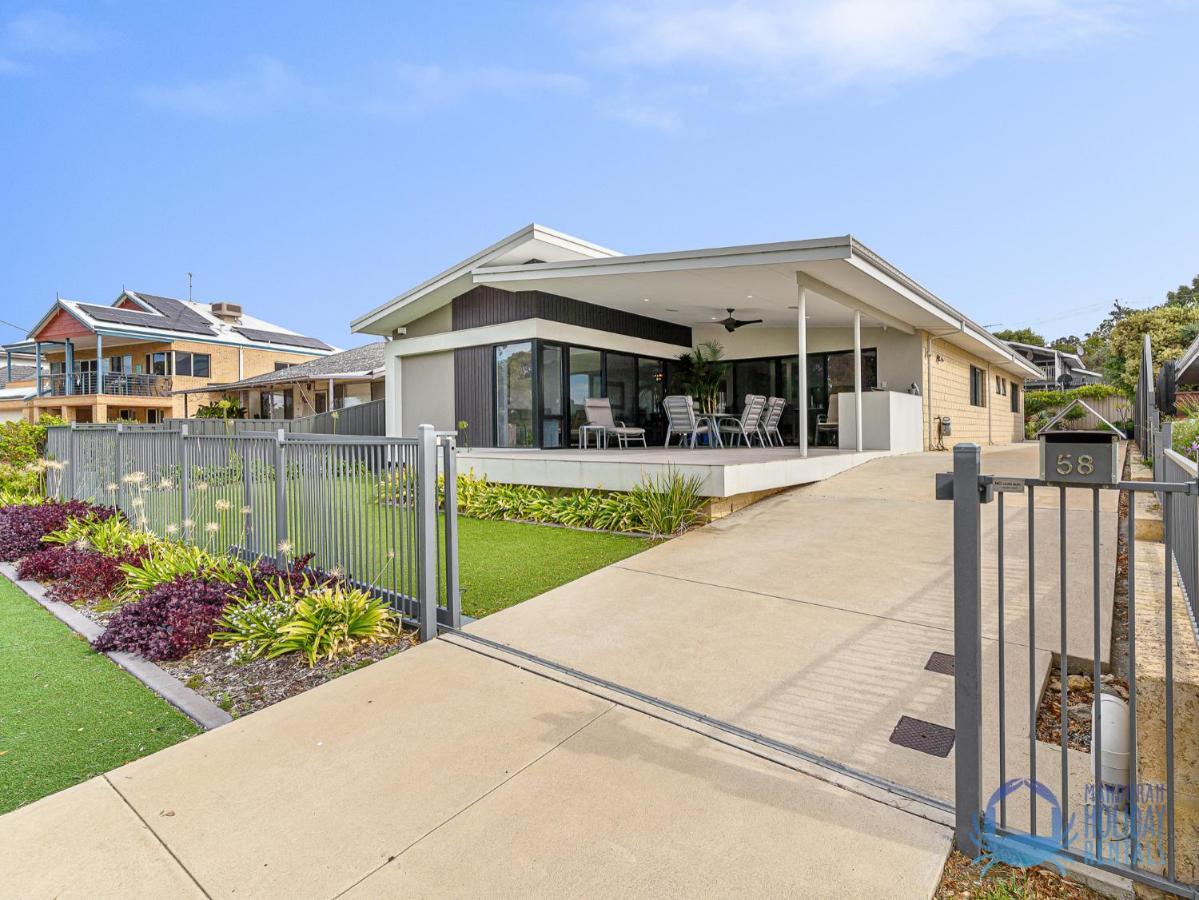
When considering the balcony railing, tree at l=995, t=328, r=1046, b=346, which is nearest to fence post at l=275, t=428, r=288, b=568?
the balcony railing

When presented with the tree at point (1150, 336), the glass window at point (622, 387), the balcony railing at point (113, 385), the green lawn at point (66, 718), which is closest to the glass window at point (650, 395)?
the glass window at point (622, 387)

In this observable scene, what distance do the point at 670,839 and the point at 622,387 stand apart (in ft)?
35.9

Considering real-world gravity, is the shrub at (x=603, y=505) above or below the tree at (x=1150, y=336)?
below

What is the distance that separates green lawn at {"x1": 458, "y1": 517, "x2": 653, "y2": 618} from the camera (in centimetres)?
496

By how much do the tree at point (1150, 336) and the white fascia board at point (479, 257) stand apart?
23.2m

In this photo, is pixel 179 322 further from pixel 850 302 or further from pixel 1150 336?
pixel 1150 336

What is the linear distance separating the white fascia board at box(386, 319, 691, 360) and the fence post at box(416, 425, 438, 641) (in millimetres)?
7186

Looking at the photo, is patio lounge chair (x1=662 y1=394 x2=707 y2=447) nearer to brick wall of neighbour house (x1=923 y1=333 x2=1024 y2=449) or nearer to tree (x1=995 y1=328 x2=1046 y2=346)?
brick wall of neighbour house (x1=923 y1=333 x2=1024 y2=449)

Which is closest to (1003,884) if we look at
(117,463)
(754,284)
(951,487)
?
(951,487)

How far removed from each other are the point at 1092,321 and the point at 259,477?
75.1 meters

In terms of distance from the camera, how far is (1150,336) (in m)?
24.9

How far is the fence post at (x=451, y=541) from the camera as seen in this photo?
4047 millimetres

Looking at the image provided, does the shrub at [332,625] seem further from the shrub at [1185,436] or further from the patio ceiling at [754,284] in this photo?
the shrub at [1185,436]

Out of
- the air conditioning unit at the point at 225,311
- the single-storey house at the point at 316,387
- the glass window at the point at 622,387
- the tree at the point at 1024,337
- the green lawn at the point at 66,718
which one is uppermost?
the tree at the point at 1024,337
